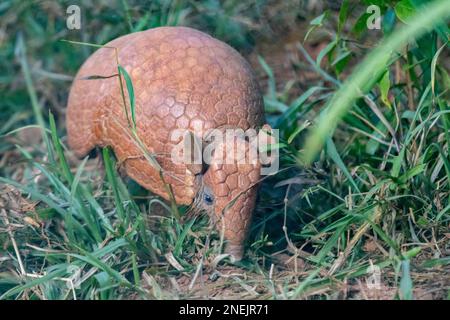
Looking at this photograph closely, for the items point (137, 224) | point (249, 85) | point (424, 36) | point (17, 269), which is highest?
point (424, 36)

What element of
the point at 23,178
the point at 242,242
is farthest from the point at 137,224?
the point at 23,178

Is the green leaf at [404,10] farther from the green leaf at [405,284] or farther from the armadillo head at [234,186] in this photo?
the green leaf at [405,284]

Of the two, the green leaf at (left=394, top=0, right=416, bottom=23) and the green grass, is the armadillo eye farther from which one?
the green leaf at (left=394, top=0, right=416, bottom=23)

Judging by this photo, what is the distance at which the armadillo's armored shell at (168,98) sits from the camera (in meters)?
3.40

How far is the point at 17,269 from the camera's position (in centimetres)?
332

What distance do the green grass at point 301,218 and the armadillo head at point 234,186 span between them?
0.37 ft

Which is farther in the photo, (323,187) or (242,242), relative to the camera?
(323,187)

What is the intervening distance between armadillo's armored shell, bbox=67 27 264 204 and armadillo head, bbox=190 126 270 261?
206 millimetres

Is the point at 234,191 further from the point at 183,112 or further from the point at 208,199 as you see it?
the point at 183,112

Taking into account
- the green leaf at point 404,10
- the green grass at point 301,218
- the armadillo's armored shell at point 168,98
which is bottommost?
the green grass at point 301,218

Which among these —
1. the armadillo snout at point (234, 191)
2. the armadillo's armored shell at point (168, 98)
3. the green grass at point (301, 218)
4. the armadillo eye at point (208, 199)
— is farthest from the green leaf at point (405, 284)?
the armadillo's armored shell at point (168, 98)

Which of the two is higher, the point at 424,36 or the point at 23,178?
the point at 424,36

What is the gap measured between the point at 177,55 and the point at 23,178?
1348mm
